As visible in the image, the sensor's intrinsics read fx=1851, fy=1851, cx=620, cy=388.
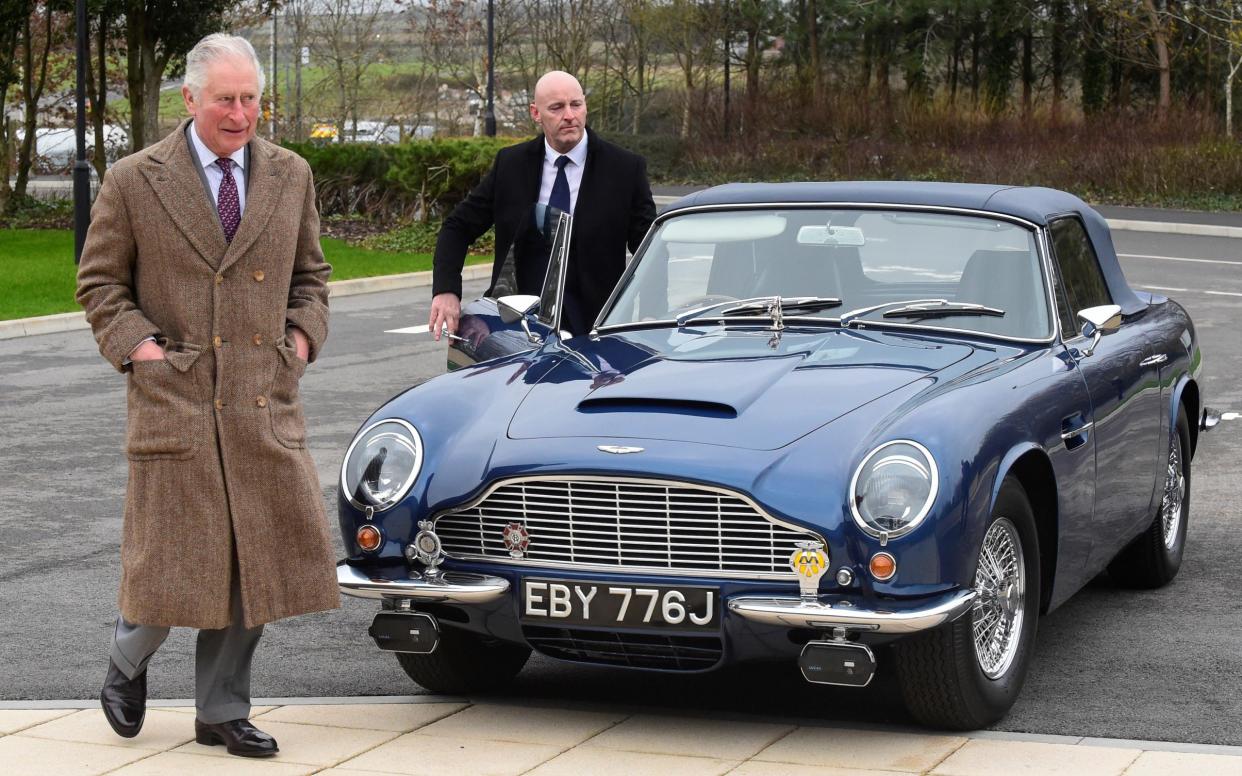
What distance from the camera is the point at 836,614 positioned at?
188 inches

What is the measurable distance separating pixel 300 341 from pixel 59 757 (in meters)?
1.31

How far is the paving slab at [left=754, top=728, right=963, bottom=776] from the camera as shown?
4.94 metres

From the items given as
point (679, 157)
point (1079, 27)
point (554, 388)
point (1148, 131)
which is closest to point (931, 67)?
point (1079, 27)

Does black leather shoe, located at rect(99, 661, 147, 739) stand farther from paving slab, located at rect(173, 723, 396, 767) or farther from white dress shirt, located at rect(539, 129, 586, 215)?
white dress shirt, located at rect(539, 129, 586, 215)

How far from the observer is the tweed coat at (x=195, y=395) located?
16.1 feet

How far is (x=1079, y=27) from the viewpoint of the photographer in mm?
51938

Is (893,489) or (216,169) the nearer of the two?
(893,489)

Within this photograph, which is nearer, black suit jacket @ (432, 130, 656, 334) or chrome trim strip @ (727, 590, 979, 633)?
chrome trim strip @ (727, 590, 979, 633)

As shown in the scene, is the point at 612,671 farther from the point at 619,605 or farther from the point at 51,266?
the point at 51,266

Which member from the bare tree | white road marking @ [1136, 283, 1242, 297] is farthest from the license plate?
the bare tree

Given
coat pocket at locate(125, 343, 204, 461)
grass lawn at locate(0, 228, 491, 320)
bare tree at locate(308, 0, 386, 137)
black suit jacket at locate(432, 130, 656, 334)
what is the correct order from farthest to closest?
bare tree at locate(308, 0, 386, 137) < grass lawn at locate(0, 228, 491, 320) < black suit jacket at locate(432, 130, 656, 334) < coat pocket at locate(125, 343, 204, 461)

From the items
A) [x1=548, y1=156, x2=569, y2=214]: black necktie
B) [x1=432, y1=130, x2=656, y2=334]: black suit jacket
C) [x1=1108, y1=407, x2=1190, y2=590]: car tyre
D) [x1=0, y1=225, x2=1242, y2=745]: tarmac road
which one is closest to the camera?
[x1=0, y1=225, x2=1242, y2=745]: tarmac road

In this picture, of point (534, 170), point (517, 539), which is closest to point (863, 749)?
point (517, 539)

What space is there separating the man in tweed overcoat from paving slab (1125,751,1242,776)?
227 cm
